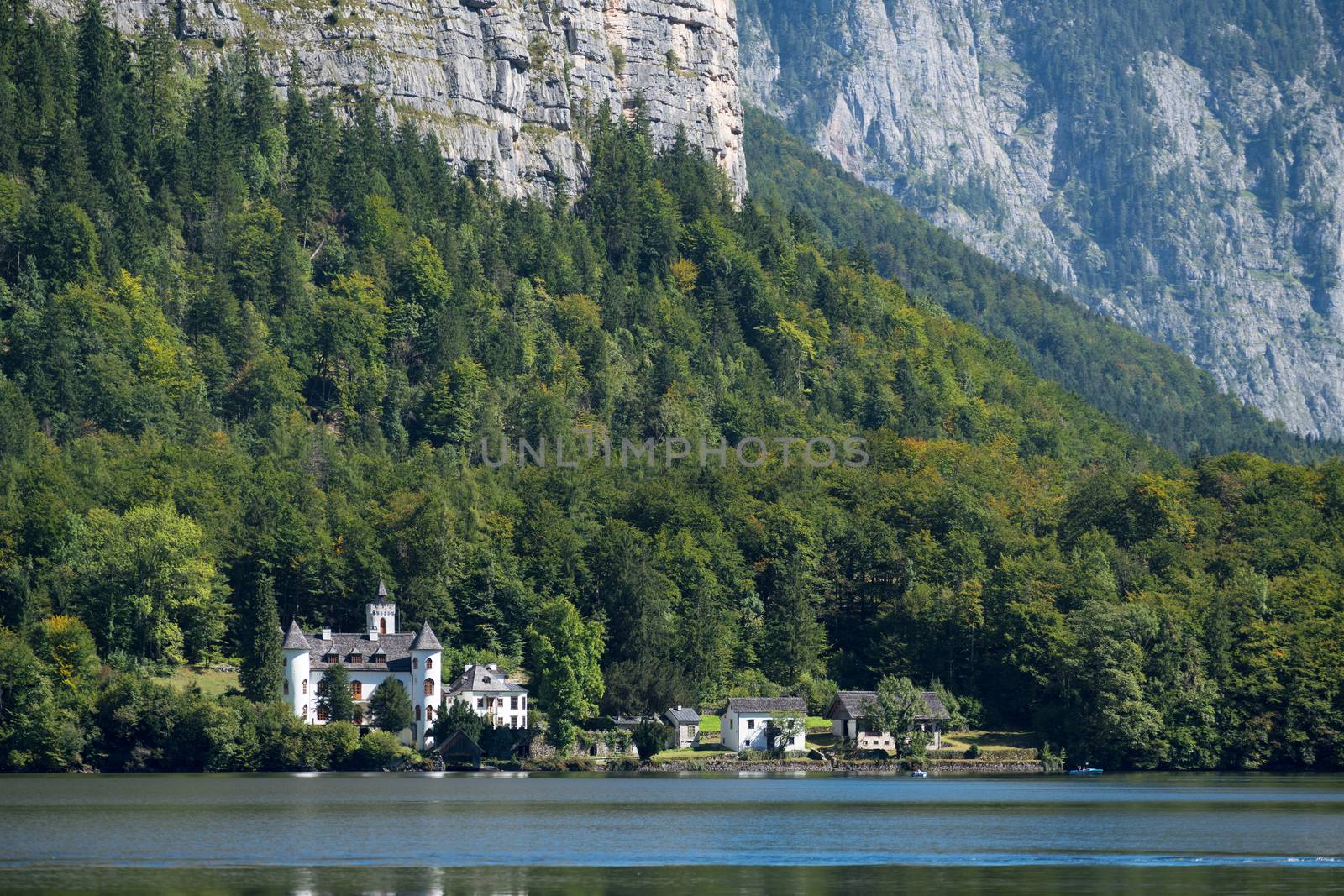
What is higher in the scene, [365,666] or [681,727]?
[365,666]

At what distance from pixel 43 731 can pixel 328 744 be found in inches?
605

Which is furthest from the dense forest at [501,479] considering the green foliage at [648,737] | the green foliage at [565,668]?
the green foliage at [648,737]

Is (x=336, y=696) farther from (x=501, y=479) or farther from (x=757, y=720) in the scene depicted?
(x=501, y=479)

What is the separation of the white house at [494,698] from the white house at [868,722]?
1931 cm

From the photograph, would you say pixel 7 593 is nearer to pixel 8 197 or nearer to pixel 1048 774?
pixel 8 197

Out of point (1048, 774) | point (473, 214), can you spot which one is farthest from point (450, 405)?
point (1048, 774)

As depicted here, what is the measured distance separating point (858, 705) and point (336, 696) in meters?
30.8

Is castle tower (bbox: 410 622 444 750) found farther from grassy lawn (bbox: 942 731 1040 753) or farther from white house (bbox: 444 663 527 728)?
grassy lawn (bbox: 942 731 1040 753)

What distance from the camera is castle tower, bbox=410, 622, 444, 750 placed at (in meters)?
126

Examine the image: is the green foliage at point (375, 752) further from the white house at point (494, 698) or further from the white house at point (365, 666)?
the white house at point (494, 698)

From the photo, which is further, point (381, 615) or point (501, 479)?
point (501, 479)

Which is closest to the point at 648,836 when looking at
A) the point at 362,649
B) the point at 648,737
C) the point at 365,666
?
the point at 648,737

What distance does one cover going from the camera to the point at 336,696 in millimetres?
122562

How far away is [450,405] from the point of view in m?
165
